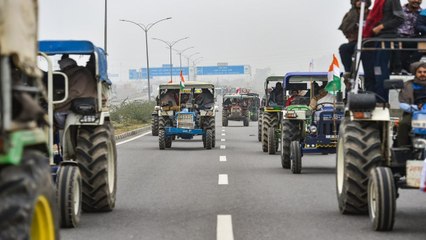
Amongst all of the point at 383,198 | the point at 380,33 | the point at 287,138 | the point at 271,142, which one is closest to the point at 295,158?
the point at 287,138

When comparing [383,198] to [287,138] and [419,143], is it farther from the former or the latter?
[287,138]

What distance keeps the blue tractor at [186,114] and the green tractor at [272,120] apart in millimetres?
2316

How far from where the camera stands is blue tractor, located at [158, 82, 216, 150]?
3012 cm

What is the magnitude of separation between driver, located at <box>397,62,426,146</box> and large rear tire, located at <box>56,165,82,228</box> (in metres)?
3.76

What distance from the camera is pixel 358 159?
37.5ft

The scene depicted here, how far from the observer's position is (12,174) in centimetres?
562

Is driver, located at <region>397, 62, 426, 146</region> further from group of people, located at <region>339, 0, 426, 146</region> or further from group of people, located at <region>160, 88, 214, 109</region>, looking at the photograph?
group of people, located at <region>160, 88, 214, 109</region>

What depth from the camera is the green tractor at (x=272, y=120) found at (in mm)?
26422

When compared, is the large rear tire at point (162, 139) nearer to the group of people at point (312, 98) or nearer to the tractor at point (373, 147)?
the group of people at point (312, 98)

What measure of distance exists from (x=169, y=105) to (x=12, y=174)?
27670mm

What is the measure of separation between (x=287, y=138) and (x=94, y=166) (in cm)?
882

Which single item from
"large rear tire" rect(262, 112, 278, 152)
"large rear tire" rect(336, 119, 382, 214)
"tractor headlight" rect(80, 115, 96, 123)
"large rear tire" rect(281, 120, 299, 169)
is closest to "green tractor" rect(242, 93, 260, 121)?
"large rear tire" rect(262, 112, 278, 152)

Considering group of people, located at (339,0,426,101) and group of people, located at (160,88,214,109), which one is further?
group of people, located at (160,88,214,109)

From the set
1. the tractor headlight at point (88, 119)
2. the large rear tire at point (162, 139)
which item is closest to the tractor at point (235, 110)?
the large rear tire at point (162, 139)
